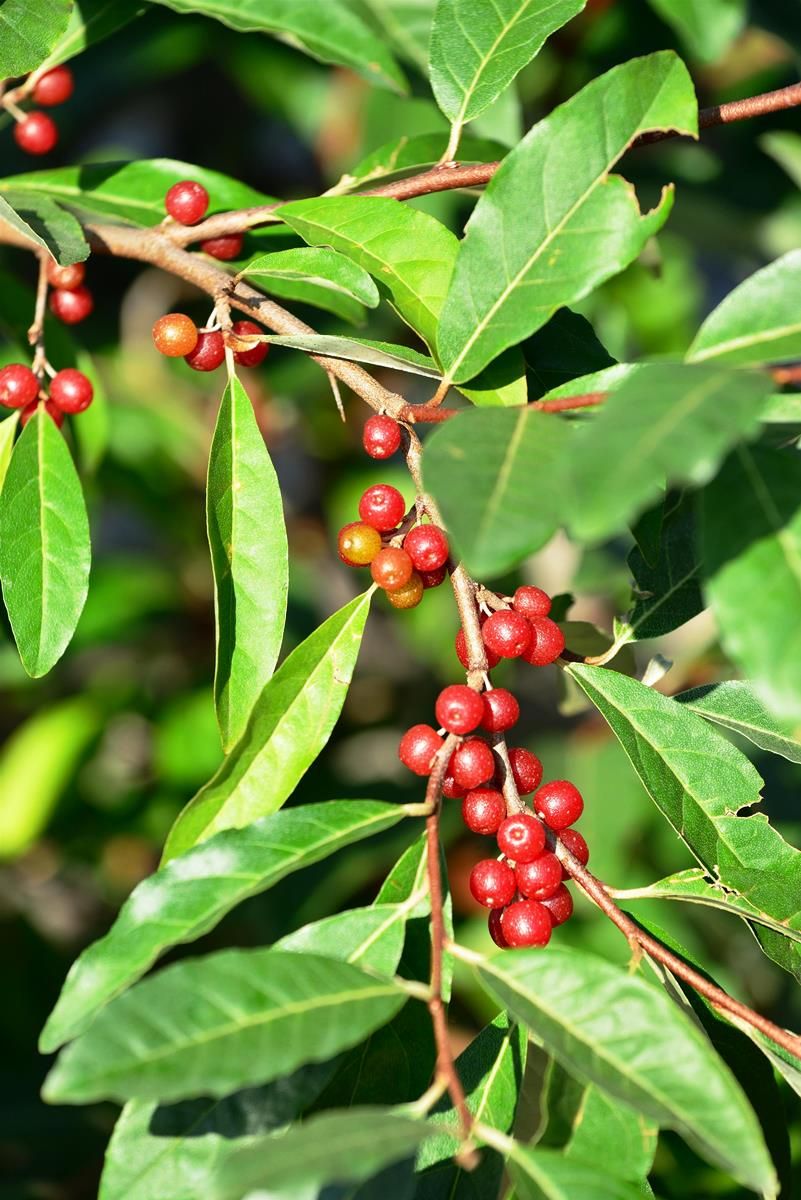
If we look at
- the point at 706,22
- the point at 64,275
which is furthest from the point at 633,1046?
the point at 706,22

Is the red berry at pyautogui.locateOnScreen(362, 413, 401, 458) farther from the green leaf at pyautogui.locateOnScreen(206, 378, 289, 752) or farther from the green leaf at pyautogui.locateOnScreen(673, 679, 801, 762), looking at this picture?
the green leaf at pyautogui.locateOnScreen(673, 679, 801, 762)

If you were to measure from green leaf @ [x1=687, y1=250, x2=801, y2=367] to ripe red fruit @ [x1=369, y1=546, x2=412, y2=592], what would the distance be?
0.91 ft

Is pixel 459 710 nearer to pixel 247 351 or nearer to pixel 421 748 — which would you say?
pixel 421 748

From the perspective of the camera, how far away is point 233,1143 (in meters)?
0.90

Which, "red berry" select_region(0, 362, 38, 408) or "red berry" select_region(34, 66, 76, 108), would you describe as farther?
"red berry" select_region(34, 66, 76, 108)

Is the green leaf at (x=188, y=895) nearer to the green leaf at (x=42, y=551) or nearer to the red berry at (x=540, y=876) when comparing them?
the red berry at (x=540, y=876)

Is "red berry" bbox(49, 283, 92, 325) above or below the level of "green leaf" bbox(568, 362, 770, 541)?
above

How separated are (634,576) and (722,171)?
1.36 m

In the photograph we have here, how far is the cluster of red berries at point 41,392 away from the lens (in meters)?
1.27

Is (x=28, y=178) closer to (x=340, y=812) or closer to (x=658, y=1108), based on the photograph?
(x=340, y=812)

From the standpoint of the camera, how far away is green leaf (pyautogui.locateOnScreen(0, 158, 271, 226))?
1.34 metres

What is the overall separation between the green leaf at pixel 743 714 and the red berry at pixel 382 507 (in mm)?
330

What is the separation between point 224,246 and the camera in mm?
1274

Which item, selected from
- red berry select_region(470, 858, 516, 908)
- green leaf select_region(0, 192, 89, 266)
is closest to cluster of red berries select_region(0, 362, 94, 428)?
green leaf select_region(0, 192, 89, 266)
